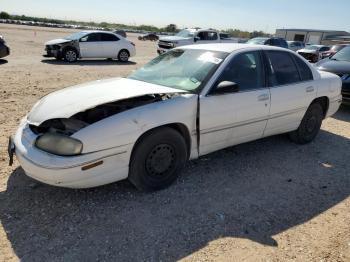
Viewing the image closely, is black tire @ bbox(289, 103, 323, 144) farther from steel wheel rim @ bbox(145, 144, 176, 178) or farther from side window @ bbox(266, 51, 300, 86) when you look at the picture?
steel wheel rim @ bbox(145, 144, 176, 178)

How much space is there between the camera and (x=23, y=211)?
140 inches

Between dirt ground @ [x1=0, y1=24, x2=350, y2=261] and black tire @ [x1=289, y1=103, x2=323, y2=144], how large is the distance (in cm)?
68

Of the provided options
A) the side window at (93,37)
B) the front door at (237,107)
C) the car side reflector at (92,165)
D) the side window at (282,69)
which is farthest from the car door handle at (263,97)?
the side window at (93,37)

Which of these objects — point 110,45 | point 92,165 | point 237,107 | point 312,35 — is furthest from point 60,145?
point 312,35

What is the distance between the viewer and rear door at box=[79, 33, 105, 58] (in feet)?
53.7

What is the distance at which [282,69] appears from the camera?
5.32 metres

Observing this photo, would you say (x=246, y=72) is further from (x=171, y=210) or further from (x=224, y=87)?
(x=171, y=210)

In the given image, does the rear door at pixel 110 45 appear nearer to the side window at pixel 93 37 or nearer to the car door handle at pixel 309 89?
the side window at pixel 93 37

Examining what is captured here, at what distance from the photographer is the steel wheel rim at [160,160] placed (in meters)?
3.92

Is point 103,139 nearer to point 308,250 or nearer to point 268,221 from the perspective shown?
point 268,221

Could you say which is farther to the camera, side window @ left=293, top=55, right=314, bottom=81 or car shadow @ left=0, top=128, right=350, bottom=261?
side window @ left=293, top=55, right=314, bottom=81

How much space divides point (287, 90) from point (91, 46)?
13086 mm

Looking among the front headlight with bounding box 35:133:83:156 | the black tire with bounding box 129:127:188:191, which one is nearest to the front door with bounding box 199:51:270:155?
the black tire with bounding box 129:127:188:191

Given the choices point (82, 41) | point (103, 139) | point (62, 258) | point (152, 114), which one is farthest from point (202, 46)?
point (82, 41)
